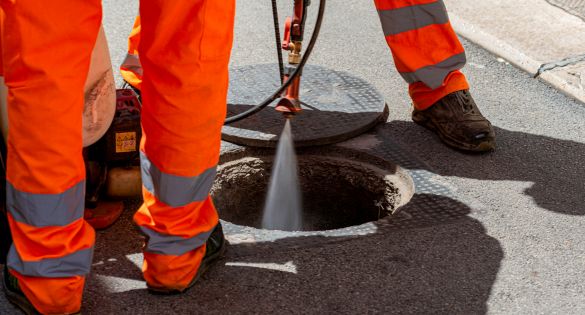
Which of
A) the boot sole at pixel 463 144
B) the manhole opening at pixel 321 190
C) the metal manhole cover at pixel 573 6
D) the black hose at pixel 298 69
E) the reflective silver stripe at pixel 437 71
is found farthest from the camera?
the metal manhole cover at pixel 573 6

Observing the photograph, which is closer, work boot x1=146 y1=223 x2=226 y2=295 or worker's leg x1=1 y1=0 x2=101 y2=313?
worker's leg x1=1 y1=0 x2=101 y2=313

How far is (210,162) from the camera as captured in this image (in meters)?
2.88

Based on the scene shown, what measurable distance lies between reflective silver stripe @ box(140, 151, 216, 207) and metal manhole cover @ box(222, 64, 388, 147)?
46.3 inches

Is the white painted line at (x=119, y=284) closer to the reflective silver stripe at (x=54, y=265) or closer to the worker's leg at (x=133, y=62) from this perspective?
the reflective silver stripe at (x=54, y=265)

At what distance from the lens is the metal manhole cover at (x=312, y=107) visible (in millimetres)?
4125

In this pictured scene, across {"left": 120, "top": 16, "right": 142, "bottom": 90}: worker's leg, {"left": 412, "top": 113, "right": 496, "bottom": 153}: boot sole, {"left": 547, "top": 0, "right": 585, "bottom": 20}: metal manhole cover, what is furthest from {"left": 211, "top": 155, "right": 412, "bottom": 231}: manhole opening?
{"left": 547, "top": 0, "right": 585, "bottom": 20}: metal manhole cover

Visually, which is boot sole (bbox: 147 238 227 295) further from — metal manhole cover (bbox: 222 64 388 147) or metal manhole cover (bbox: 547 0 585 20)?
metal manhole cover (bbox: 547 0 585 20)

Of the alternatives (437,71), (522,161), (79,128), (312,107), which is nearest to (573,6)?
(437,71)

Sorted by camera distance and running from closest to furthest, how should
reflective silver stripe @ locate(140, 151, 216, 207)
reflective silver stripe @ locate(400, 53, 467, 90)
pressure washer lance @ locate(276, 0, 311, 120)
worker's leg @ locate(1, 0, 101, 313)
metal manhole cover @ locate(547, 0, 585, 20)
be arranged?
worker's leg @ locate(1, 0, 101, 313) < reflective silver stripe @ locate(140, 151, 216, 207) < pressure washer lance @ locate(276, 0, 311, 120) < reflective silver stripe @ locate(400, 53, 467, 90) < metal manhole cover @ locate(547, 0, 585, 20)

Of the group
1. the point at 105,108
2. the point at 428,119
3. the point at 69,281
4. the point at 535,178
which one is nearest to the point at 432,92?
the point at 428,119

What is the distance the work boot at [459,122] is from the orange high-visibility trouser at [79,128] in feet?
5.09

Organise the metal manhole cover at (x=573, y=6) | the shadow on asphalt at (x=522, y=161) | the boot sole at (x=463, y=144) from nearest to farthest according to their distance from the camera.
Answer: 1. the shadow on asphalt at (x=522, y=161)
2. the boot sole at (x=463, y=144)
3. the metal manhole cover at (x=573, y=6)

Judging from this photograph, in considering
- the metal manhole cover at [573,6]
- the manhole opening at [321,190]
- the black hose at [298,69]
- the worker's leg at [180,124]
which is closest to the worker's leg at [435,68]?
the manhole opening at [321,190]

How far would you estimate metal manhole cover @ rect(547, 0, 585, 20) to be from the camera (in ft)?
18.2
